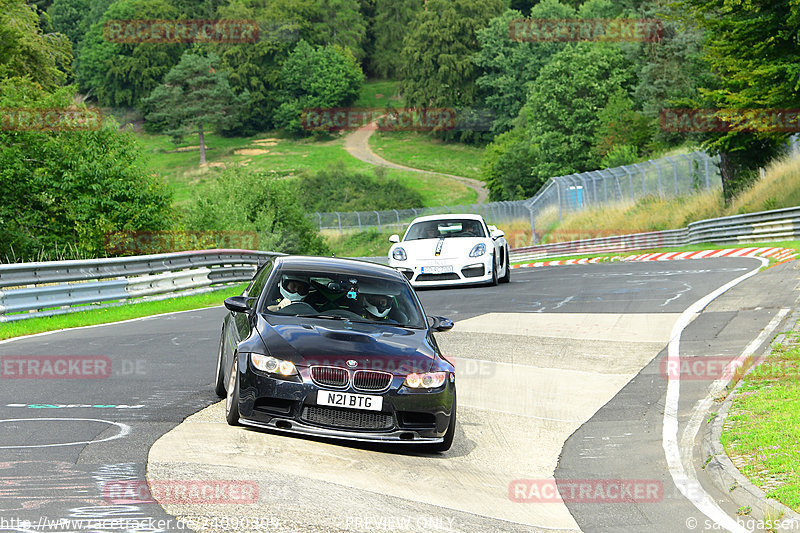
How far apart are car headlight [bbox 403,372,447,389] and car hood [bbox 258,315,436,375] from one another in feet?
0.16

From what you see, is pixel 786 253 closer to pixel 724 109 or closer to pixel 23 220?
pixel 724 109

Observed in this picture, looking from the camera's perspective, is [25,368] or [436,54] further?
[436,54]

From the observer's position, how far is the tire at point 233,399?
7.55 meters

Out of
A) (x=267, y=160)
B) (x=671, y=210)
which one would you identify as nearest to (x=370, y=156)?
(x=267, y=160)

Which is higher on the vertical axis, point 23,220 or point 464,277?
point 464,277

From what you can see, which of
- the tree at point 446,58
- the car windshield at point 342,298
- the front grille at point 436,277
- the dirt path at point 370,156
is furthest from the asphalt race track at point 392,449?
the tree at point 446,58

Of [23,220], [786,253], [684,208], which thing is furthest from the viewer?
[684,208]

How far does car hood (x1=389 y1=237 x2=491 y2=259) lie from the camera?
809 inches

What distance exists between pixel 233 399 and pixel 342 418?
2.91ft

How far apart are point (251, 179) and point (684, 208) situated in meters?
22.1

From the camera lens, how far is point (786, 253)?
25469mm

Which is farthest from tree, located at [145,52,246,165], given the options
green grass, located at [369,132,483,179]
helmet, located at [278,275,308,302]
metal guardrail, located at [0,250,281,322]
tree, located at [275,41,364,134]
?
helmet, located at [278,275,308,302]

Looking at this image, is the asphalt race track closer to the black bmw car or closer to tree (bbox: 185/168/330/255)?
the black bmw car

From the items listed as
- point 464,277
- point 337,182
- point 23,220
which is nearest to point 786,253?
point 464,277
